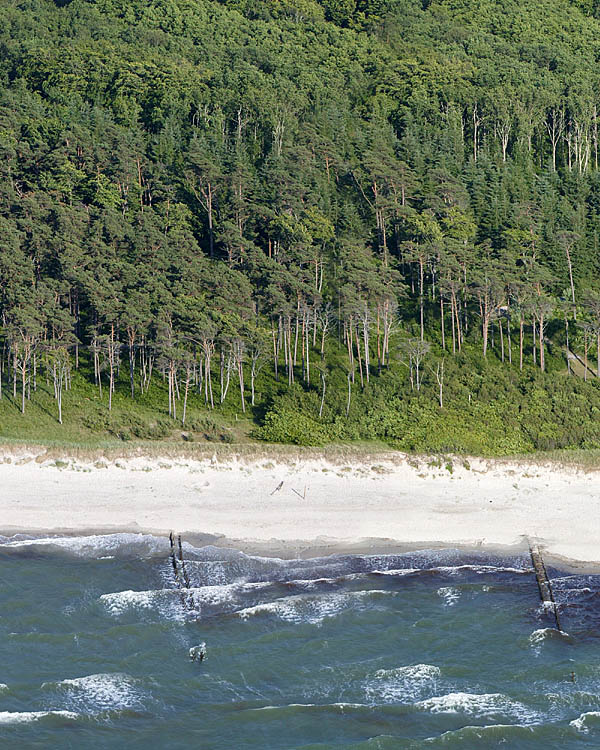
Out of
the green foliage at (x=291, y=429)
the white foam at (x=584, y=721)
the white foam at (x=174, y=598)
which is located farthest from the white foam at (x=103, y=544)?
the white foam at (x=584, y=721)

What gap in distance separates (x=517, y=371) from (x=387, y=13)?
97.4m

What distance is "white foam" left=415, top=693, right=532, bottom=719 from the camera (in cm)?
3056

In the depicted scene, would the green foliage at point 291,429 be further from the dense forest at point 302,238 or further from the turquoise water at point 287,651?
the turquoise water at point 287,651

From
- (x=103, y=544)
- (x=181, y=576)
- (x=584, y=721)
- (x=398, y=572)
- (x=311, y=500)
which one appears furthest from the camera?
(x=311, y=500)

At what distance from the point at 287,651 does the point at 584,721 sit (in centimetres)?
1101

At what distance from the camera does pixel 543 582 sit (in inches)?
1538

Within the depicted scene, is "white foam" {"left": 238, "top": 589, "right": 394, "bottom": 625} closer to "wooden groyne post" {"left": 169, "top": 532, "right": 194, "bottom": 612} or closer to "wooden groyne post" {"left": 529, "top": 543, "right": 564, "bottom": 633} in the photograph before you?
"wooden groyne post" {"left": 169, "top": 532, "right": 194, "bottom": 612}

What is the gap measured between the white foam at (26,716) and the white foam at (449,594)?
1628 cm

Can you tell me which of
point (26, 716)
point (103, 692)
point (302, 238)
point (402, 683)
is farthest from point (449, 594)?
point (302, 238)

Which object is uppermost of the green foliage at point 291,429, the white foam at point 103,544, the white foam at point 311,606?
the green foliage at point 291,429

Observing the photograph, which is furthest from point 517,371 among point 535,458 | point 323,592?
point 323,592

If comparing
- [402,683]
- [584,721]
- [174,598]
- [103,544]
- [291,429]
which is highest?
[291,429]

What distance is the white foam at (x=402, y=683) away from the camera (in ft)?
103

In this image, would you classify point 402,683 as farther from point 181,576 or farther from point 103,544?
point 103,544
